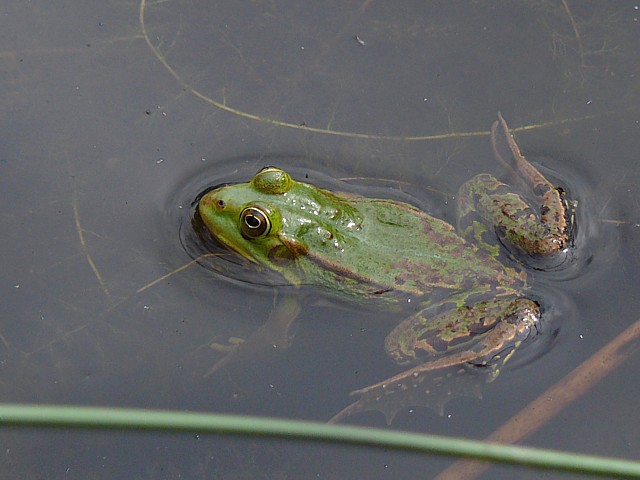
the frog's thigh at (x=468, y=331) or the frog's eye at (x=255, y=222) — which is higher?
the frog's eye at (x=255, y=222)

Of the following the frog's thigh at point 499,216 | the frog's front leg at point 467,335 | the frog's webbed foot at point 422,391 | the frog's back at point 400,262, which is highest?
the frog's thigh at point 499,216

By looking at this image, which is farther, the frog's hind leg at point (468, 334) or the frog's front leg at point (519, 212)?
the frog's front leg at point (519, 212)

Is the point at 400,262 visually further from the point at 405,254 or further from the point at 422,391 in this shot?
the point at 422,391

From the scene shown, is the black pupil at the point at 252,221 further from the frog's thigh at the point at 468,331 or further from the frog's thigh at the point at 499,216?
the frog's thigh at the point at 499,216

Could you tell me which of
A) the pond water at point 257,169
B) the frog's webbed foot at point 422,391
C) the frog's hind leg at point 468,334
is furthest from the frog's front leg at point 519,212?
the frog's webbed foot at point 422,391

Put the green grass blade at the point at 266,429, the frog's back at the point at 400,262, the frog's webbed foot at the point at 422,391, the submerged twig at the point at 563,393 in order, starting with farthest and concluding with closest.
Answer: the frog's back at the point at 400,262
the frog's webbed foot at the point at 422,391
the submerged twig at the point at 563,393
the green grass blade at the point at 266,429

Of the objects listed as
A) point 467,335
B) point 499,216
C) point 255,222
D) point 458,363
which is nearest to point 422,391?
point 458,363

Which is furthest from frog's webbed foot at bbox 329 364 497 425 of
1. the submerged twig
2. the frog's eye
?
the frog's eye

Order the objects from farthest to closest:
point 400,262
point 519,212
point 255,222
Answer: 1. point 519,212
2. point 400,262
3. point 255,222
